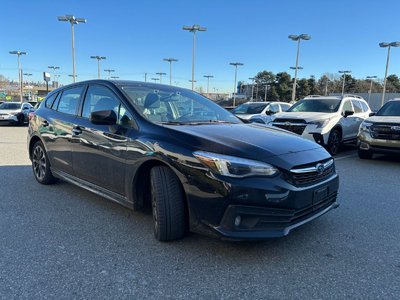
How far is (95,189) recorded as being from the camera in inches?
157

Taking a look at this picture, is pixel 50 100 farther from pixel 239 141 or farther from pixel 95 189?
pixel 239 141

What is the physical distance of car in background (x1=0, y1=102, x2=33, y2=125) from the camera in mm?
18469

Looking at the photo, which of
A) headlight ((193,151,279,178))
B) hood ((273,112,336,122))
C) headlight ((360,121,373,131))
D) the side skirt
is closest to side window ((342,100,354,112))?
hood ((273,112,336,122))

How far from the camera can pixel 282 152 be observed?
3.04 metres

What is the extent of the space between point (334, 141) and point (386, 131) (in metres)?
1.56

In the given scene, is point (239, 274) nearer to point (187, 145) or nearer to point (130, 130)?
point (187, 145)

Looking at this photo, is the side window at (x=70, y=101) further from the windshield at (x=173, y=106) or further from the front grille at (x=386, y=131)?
the front grille at (x=386, y=131)

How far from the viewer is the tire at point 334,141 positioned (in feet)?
29.7

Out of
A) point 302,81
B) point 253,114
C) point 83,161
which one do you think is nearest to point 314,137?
point 253,114

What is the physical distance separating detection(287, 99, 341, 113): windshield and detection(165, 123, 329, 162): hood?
6898 mm

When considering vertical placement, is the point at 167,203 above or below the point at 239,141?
below

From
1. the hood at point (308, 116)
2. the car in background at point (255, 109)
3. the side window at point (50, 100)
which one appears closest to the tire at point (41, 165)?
the side window at point (50, 100)

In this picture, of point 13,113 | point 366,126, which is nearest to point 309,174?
point 366,126

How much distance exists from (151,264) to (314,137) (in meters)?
6.97
